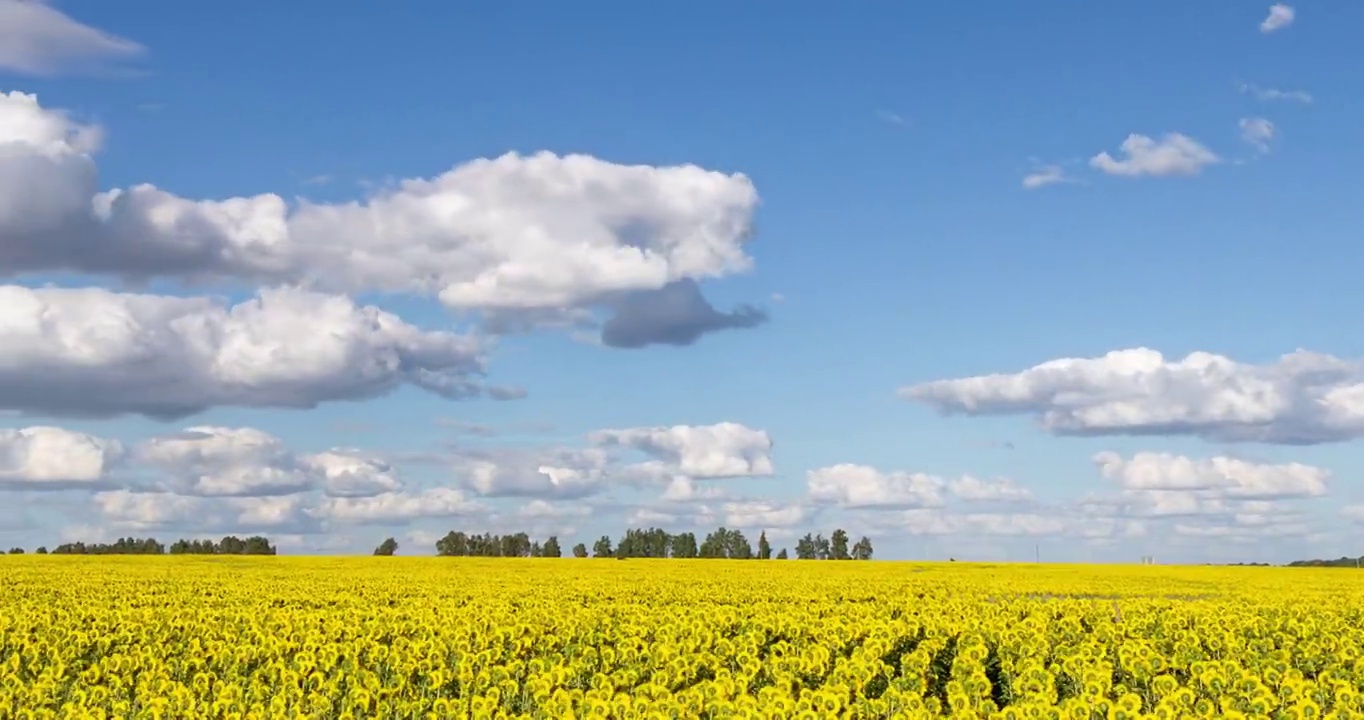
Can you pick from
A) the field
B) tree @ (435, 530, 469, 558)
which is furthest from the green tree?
the field

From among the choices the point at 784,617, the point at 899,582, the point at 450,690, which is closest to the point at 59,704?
the point at 450,690

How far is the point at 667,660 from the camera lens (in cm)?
2008

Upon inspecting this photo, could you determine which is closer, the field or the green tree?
the field

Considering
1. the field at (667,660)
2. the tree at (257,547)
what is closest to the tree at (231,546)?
the tree at (257,547)

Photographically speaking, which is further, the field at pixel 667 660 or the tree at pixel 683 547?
the tree at pixel 683 547

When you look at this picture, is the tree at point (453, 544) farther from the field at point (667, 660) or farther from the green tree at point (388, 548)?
the field at point (667, 660)

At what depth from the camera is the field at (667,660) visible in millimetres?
16172

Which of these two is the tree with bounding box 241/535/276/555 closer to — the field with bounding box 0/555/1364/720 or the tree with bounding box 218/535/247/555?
the tree with bounding box 218/535/247/555

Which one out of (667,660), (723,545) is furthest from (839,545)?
(667,660)

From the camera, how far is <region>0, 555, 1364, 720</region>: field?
16172mm

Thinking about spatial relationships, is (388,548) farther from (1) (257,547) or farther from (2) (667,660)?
(2) (667,660)

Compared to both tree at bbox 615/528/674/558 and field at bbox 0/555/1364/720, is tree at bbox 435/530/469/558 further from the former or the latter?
field at bbox 0/555/1364/720

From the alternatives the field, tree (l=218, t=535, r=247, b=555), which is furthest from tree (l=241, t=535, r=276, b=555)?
the field

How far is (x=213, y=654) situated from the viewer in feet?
70.0
